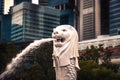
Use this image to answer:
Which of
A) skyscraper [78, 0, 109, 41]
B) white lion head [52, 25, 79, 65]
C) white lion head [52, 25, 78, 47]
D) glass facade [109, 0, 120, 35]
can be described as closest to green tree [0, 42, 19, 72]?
white lion head [52, 25, 78, 47]

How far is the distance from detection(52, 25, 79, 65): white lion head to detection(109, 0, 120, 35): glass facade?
137453 mm

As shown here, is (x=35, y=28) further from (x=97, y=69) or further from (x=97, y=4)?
(x=97, y=69)

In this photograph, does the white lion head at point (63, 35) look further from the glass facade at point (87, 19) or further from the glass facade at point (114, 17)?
the glass facade at point (87, 19)

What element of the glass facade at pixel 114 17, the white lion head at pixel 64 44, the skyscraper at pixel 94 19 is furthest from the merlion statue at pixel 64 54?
the skyscraper at pixel 94 19

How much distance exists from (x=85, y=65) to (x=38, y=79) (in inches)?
227

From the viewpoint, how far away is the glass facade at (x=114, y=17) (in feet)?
535

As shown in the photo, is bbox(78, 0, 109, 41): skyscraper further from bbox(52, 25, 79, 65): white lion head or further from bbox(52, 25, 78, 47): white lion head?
bbox(52, 25, 79, 65): white lion head

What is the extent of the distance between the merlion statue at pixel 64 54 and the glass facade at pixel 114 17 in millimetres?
137545

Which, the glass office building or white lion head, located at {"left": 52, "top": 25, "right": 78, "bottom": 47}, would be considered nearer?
white lion head, located at {"left": 52, "top": 25, "right": 78, "bottom": 47}

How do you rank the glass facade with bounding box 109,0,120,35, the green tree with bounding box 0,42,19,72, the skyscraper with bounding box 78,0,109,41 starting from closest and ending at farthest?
the green tree with bounding box 0,42,19,72
the glass facade with bounding box 109,0,120,35
the skyscraper with bounding box 78,0,109,41

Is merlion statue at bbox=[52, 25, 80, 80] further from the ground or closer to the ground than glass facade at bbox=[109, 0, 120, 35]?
closer to the ground

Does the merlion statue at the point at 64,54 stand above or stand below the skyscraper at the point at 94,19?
below

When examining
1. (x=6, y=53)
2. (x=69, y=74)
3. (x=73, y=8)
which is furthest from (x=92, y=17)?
(x=69, y=74)

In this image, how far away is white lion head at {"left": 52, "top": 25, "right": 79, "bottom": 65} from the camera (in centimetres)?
2434
